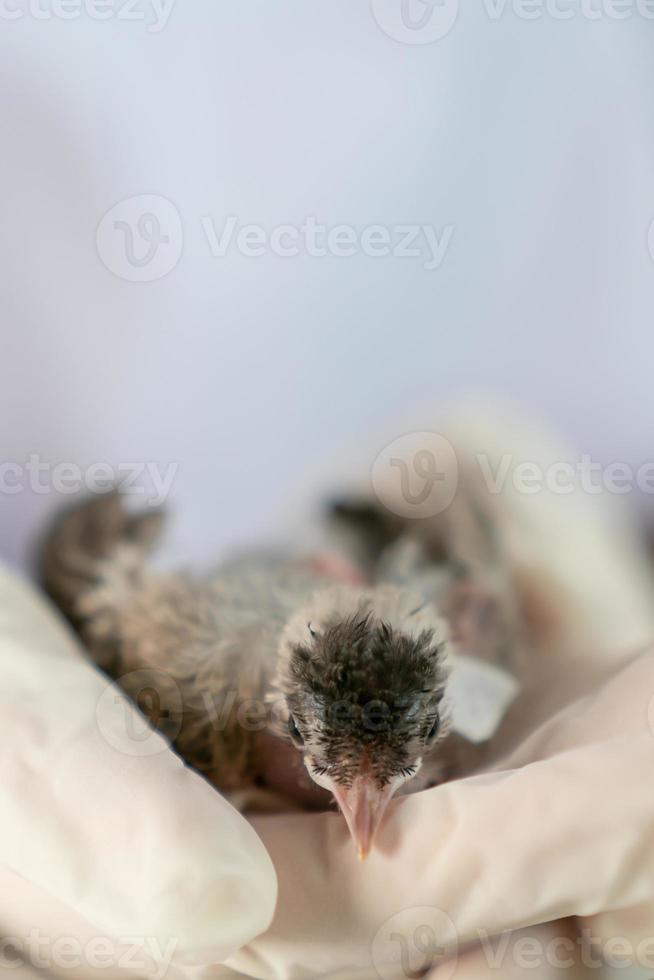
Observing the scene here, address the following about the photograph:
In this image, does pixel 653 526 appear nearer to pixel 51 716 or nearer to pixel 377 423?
pixel 377 423

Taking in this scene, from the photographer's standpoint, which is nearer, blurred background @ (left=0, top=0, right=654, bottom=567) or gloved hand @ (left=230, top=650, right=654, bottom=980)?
gloved hand @ (left=230, top=650, right=654, bottom=980)

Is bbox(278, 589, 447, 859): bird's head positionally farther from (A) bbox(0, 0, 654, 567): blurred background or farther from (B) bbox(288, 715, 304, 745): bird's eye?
(A) bbox(0, 0, 654, 567): blurred background

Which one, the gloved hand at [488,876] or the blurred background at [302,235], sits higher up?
the blurred background at [302,235]

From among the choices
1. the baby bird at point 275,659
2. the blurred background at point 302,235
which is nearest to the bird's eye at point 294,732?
the baby bird at point 275,659

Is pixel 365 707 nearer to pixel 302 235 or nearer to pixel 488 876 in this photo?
pixel 488 876

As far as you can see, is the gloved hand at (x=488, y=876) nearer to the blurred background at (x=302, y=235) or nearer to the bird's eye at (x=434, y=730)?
the bird's eye at (x=434, y=730)

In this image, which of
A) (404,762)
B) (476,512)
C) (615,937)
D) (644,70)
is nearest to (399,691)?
(404,762)

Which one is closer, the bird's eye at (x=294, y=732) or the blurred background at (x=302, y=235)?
the bird's eye at (x=294, y=732)

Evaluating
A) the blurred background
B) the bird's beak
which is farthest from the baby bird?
the blurred background
